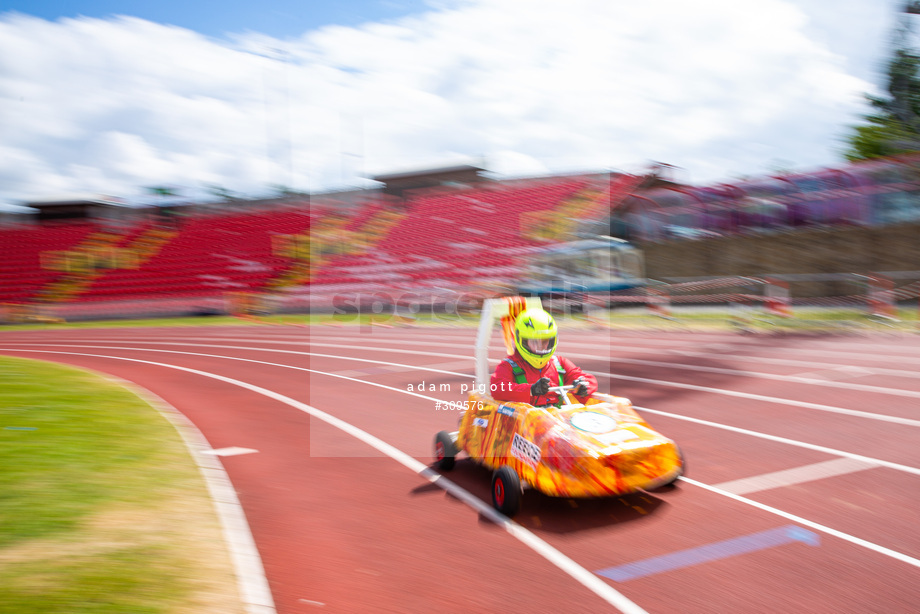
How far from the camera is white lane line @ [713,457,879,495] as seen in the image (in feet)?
20.3

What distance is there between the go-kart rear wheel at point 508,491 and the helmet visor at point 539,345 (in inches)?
48.8

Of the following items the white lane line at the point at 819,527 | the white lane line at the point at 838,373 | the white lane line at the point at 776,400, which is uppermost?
the white lane line at the point at 838,373

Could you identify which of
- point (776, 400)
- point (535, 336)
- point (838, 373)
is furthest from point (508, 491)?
point (838, 373)

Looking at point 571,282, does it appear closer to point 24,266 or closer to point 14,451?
point 14,451

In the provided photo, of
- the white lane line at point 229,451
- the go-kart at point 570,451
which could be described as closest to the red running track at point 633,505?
the white lane line at point 229,451

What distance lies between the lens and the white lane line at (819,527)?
4648 millimetres

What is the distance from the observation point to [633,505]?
5.74 m

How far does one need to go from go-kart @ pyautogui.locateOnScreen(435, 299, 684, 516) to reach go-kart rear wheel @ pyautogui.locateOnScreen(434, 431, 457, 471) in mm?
491

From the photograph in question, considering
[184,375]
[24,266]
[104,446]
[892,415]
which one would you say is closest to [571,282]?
[184,375]

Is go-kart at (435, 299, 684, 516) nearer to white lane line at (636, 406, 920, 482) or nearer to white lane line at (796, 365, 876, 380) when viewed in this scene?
white lane line at (636, 406, 920, 482)

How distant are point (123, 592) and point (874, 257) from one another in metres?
23.3

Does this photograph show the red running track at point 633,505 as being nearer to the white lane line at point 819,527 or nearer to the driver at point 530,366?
the white lane line at point 819,527

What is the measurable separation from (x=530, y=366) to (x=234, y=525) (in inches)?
117

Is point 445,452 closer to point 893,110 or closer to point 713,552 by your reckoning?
point 713,552
